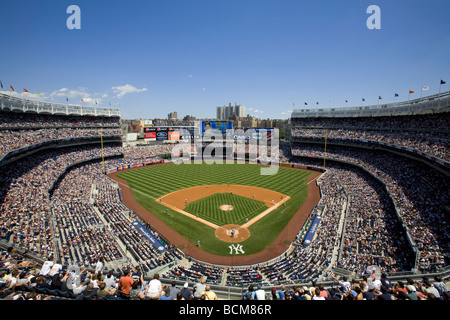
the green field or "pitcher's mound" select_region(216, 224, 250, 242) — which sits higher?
the green field

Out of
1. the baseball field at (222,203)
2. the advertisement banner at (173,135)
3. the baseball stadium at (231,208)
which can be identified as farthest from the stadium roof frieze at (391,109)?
the advertisement banner at (173,135)

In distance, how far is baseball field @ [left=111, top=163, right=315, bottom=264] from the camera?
2441cm

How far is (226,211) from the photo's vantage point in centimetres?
3153

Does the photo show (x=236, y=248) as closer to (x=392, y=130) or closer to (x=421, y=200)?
(x=421, y=200)

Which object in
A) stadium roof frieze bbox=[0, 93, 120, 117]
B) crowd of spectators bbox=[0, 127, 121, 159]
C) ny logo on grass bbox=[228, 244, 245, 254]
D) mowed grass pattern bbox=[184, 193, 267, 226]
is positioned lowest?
ny logo on grass bbox=[228, 244, 245, 254]

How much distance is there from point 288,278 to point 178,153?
198 ft

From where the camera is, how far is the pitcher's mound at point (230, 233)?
24547mm

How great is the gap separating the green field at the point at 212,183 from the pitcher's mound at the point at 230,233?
59 cm

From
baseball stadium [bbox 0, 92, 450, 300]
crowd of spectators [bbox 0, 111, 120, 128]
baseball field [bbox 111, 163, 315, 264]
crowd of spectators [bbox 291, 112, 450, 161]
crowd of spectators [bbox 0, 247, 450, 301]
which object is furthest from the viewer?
crowd of spectators [bbox 0, 111, 120, 128]

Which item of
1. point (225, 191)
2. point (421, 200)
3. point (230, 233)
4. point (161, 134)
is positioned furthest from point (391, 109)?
point (161, 134)

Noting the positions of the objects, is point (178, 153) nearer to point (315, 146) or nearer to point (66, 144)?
point (66, 144)

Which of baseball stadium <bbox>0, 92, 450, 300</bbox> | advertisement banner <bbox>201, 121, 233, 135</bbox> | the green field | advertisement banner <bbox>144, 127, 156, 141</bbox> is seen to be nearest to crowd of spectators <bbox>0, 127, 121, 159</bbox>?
baseball stadium <bbox>0, 92, 450, 300</bbox>

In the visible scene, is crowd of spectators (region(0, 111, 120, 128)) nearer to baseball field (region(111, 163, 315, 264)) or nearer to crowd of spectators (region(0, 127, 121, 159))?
crowd of spectators (region(0, 127, 121, 159))
